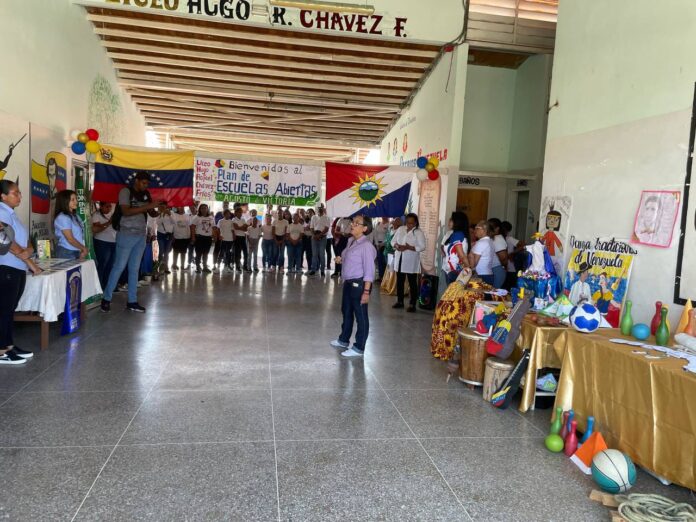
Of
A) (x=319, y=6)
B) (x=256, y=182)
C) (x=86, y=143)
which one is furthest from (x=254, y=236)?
(x=319, y=6)

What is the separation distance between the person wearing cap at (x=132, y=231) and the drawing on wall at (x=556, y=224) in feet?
15.5

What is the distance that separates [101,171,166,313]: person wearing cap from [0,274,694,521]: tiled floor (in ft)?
4.15

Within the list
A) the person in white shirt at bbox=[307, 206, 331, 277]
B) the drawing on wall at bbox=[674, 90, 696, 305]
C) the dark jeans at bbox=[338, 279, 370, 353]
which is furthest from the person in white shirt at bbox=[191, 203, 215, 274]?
the drawing on wall at bbox=[674, 90, 696, 305]

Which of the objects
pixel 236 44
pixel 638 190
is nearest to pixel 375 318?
pixel 638 190

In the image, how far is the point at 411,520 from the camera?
8.31ft

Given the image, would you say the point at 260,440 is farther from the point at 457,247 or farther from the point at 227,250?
the point at 227,250

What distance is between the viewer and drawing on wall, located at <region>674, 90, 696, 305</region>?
154 inches

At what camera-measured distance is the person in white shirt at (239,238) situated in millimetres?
11867

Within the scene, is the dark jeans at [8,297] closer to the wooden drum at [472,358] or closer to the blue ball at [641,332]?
the wooden drum at [472,358]

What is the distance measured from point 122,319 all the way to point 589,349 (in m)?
5.39

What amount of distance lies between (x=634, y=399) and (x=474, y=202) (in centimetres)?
772

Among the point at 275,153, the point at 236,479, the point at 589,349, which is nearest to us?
the point at 236,479

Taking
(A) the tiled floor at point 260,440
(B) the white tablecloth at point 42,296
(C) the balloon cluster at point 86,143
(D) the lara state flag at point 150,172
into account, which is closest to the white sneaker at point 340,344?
(A) the tiled floor at point 260,440

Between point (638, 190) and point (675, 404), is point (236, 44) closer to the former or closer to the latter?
point (638, 190)
